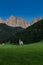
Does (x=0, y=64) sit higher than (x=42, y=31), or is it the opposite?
(x=42, y=31)

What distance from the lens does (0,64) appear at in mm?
29297

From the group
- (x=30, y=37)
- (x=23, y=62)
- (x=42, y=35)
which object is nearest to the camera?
(x=23, y=62)

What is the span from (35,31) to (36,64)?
92239 mm

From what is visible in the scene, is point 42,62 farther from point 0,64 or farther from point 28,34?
point 28,34

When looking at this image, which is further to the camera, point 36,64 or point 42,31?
point 42,31

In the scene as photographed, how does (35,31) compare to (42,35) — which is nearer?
(42,35)

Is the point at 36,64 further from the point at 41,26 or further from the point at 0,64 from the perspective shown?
the point at 41,26

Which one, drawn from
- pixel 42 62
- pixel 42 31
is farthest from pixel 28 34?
pixel 42 62

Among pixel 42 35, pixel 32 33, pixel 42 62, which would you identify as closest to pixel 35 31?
pixel 32 33

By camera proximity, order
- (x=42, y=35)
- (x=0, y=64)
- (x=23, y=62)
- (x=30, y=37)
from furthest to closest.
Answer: (x=30, y=37) < (x=42, y=35) < (x=23, y=62) < (x=0, y=64)

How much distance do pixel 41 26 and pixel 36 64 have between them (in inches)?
3863

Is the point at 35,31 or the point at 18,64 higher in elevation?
the point at 35,31

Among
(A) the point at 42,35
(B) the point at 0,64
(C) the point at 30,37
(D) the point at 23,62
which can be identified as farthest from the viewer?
(C) the point at 30,37

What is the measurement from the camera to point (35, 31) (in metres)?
122
